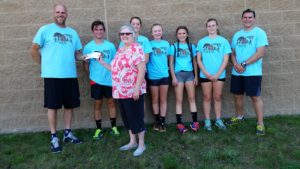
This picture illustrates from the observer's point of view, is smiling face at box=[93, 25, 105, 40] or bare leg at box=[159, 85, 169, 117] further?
bare leg at box=[159, 85, 169, 117]

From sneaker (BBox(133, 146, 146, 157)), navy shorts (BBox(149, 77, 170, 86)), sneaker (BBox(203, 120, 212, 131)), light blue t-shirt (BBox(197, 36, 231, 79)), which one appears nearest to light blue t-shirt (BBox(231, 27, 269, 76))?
light blue t-shirt (BBox(197, 36, 231, 79))

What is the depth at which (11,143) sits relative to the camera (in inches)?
212

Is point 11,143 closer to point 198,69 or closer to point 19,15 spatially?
point 19,15

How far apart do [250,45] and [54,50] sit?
317cm

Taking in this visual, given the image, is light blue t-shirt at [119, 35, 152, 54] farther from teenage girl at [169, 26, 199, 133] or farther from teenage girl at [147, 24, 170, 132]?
teenage girl at [169, 26, 199, 133]

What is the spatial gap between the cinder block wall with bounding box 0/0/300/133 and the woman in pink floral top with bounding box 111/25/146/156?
1.42 meters

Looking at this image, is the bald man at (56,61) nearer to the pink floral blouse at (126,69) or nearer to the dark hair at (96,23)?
the dark hair at (96,23)

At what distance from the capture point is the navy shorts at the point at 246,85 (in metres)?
5.29

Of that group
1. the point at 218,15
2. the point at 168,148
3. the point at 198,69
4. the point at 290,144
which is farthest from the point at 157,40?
the point at 290,144

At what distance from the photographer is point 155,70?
5.46m

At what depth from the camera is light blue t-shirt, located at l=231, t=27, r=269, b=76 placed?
17.3ft

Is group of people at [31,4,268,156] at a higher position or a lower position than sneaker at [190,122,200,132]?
higher

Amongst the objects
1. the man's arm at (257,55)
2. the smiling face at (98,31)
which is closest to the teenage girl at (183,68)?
the man's arm at (257,55)

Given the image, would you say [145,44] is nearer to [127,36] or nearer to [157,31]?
[157,31]
